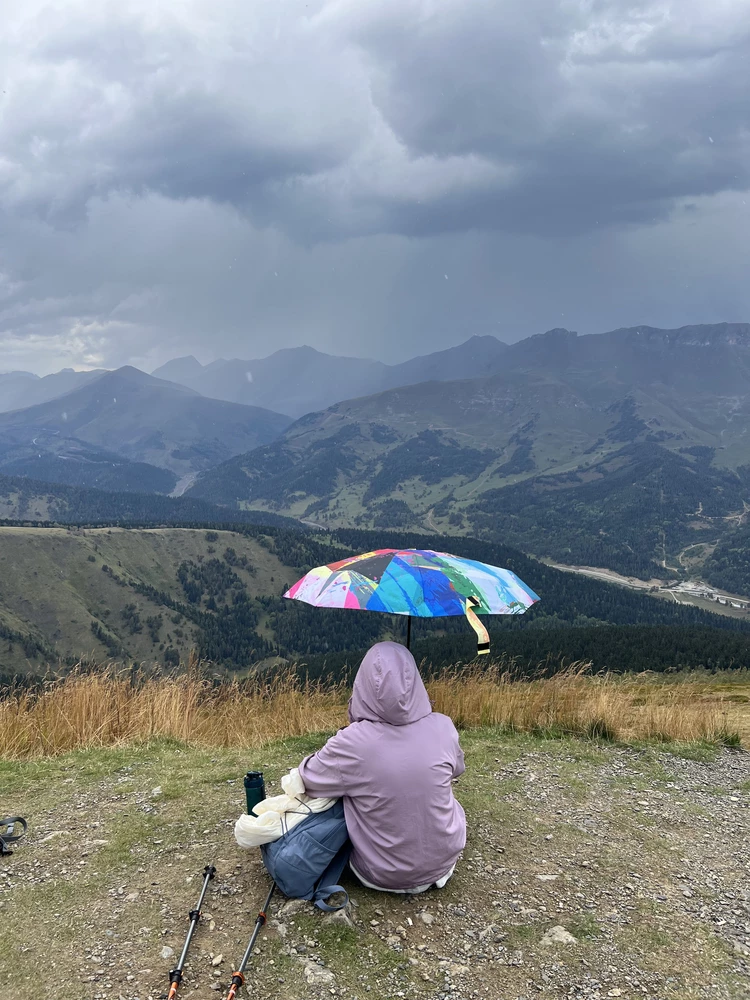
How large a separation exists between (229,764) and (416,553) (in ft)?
15.5

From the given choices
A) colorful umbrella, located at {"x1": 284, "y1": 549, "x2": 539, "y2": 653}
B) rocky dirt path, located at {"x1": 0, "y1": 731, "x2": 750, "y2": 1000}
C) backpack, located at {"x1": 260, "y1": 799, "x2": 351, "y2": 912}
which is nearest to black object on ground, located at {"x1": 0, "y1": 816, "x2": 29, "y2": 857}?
rocky dirt path, located at {"x1": 0, "y1": 731, "x2": 750, "y2": 1000}

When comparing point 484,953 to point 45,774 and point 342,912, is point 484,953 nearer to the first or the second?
point 342,912

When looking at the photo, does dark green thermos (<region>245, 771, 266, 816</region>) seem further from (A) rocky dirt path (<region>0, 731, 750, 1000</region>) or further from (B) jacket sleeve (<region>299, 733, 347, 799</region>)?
(B) jacket sleeve (<region>299, 733, 347, 799</region>)

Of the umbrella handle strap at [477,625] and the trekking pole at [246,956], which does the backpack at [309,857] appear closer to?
the trekking pole at [246,956]

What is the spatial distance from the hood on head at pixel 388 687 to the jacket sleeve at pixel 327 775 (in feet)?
1.22

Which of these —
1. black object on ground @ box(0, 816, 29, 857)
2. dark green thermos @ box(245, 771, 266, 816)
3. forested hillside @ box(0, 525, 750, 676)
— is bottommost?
forested hillside @ box(0, 525, 750, 676)

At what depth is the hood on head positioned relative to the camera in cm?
504

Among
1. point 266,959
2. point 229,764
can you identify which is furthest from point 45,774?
point 266,959

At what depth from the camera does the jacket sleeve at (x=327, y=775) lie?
518cm

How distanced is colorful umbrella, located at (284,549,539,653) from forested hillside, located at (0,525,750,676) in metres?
114

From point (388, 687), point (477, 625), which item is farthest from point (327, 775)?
point (477, 625)

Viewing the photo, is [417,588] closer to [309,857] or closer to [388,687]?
[388,687]

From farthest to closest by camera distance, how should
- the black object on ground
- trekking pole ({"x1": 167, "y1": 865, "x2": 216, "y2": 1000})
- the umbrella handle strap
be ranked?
1. the black object on ground
2. the umbrella handle strap
3. trekking pole ({"x1": 167, "y1": 865, "x2": 216, "y2": 1000})

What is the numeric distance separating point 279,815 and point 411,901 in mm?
1438
